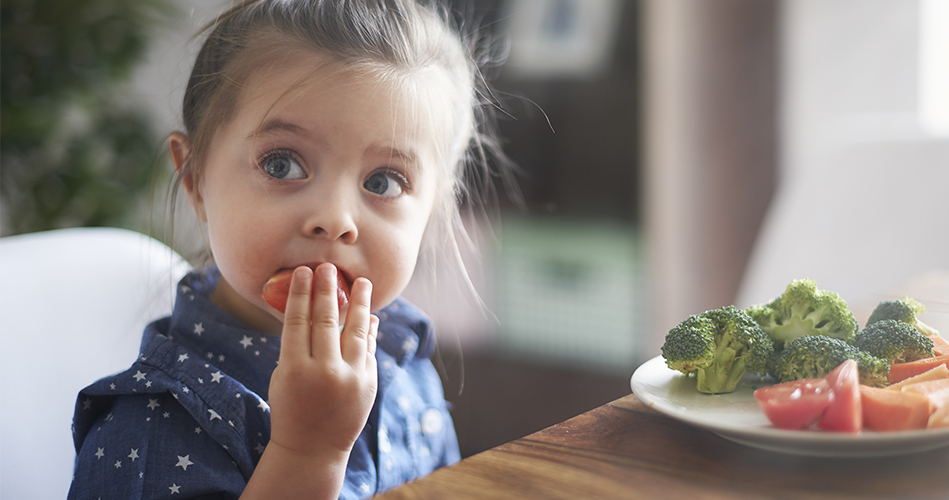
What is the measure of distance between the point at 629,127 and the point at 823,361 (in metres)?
1.81

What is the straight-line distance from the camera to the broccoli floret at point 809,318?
0.65 meters

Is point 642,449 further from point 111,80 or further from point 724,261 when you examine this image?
point 111,80

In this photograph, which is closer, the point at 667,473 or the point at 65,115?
the point at 667,473

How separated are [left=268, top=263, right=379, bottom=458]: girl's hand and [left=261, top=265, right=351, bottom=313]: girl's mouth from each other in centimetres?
5

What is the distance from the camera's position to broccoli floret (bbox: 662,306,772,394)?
58cm

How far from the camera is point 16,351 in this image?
0.89 metres

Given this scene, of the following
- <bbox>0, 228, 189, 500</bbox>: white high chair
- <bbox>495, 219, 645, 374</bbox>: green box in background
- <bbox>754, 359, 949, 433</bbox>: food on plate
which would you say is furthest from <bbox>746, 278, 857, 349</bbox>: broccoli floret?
<bbox>495, 219, 645, 374</bbox>: green box in background

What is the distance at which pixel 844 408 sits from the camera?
0.48 metres

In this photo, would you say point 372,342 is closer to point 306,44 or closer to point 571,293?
point 306,44

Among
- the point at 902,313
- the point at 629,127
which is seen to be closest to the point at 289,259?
the point at 902,313

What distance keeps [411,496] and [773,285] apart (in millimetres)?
1531

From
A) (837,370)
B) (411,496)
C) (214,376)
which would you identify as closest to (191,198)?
(214,376)

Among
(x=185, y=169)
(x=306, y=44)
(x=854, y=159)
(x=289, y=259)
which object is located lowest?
(x=289, y=259)

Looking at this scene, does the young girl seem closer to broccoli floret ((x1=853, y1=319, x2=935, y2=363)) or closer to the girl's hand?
the girl's hand
